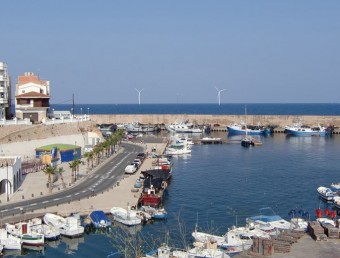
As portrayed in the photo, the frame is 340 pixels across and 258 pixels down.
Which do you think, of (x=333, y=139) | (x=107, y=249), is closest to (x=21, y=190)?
(x=107, y=249)

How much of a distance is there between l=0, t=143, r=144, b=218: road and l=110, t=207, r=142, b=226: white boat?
7.62 metres

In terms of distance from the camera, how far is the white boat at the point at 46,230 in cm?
4669

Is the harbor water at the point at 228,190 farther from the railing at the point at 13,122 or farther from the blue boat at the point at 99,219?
the railing at the point at 13,122

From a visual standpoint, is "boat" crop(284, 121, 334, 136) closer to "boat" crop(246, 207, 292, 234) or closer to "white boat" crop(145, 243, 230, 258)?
"boat" crop(246, 207, 292, 234)

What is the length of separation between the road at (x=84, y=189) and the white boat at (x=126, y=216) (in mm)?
7624

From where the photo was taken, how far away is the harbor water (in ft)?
154

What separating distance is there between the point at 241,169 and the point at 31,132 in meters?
35.8

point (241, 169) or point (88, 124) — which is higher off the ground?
point (88, 124)

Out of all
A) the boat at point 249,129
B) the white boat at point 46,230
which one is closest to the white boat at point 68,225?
the white boat at point 46,230

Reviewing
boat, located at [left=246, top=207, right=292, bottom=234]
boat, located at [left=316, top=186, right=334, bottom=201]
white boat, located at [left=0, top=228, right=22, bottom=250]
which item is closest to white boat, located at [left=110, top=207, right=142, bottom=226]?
white boat, located at [left=0, top=228, right=22, bottom=250]

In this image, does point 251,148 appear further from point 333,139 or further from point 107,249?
point 107,249

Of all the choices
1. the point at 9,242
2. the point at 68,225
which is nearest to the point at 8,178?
the point at 68,225

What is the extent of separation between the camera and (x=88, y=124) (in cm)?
10712
